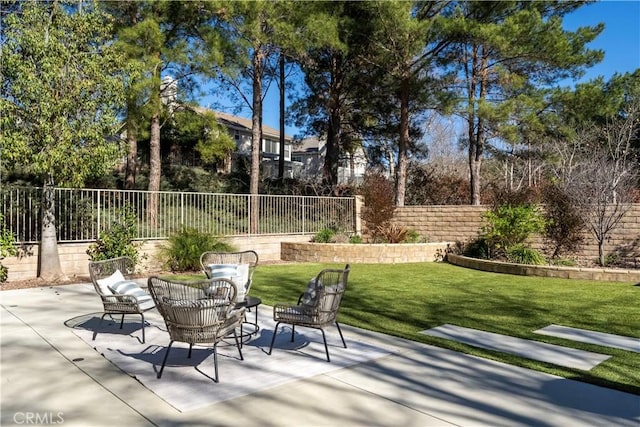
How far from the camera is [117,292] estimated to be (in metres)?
5.55

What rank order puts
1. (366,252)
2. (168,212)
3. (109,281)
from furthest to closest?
1. (366,252)
2. (168,212)
3. (109,281)

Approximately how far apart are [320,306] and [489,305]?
4.20 metres

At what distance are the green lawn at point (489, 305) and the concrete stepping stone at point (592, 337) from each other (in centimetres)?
17

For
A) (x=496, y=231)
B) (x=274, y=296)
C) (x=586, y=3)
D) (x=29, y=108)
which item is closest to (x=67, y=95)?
(x=29, y=108)

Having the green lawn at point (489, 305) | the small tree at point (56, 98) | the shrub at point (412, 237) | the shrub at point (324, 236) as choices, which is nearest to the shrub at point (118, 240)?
the small tree at point (56, 98)

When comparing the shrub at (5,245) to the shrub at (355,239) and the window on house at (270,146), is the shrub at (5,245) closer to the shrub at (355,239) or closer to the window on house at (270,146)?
the shrub at (355,239)

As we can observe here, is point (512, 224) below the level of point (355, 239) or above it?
above

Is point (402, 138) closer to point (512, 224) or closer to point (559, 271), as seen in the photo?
point (512, 224)

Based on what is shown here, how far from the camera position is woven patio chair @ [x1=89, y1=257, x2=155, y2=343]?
5.22 m

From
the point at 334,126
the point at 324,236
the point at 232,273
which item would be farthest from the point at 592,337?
the point at 334,126

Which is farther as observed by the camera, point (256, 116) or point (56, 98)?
point (256, 116)

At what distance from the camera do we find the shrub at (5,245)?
8.88 meters

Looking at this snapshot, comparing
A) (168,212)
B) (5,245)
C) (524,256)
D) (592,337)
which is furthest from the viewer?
(168,212)

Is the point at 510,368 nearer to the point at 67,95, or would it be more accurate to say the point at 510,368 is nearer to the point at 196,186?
the point at 67,95
